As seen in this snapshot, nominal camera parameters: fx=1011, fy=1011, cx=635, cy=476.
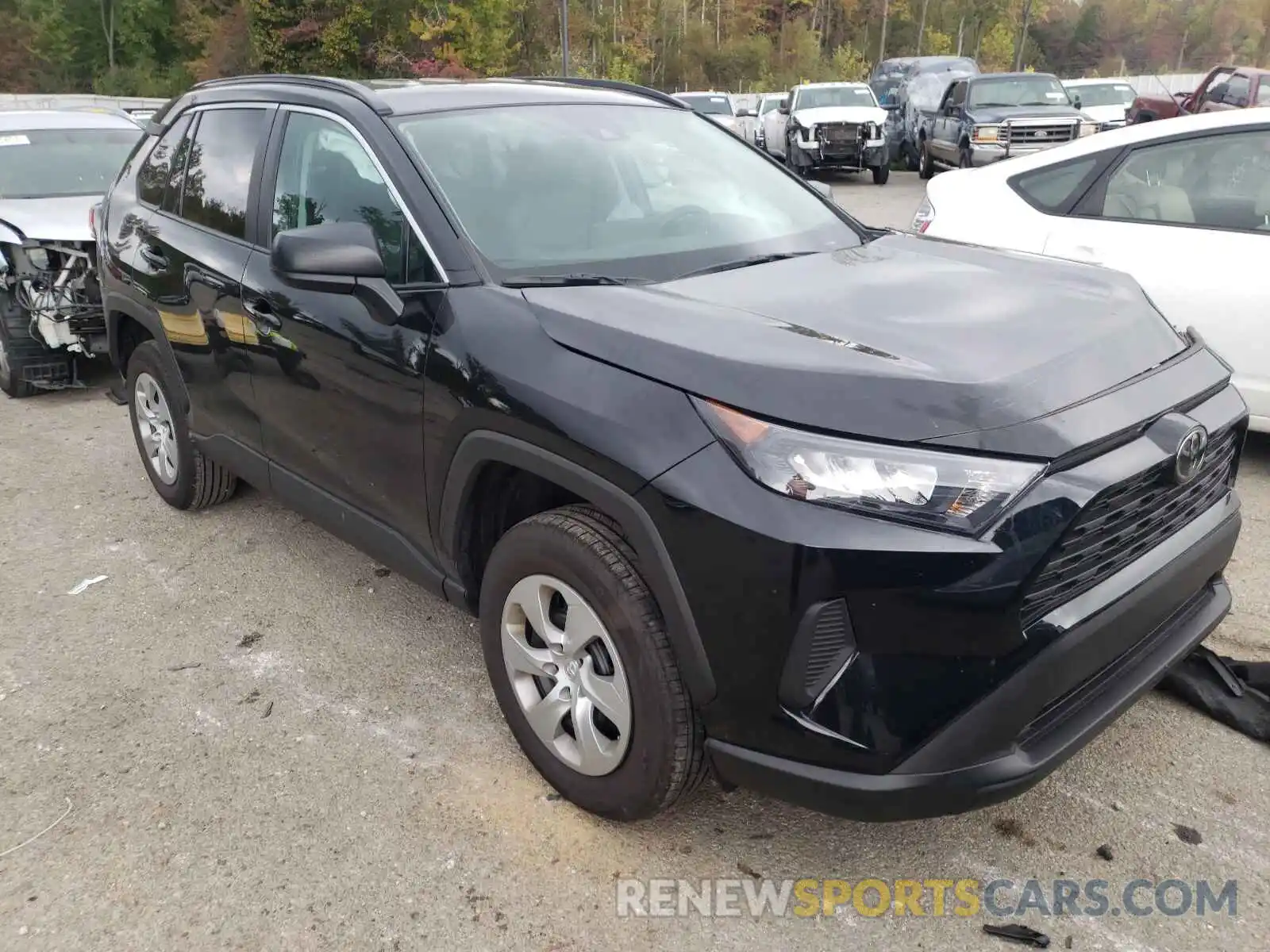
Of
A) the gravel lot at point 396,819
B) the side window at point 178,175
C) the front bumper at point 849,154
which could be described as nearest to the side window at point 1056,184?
the gravel lot at point 396,819

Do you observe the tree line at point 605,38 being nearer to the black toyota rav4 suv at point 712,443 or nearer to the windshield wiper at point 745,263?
the black toyota rav4 suv at point 712,443

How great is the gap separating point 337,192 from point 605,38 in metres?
52.1

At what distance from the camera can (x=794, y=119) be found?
18.1 m

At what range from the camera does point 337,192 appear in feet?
10.5

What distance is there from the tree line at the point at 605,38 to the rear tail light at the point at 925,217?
3289 cm

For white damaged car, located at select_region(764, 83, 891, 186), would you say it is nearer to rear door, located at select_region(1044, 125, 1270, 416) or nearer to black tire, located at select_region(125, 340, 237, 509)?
rear door, located at select_region(1044, 125, 1270, 416)

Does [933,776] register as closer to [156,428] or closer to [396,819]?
[396,819]

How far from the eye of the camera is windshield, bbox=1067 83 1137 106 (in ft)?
62.5

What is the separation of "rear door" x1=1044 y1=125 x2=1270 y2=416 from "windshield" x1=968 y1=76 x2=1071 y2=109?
13.0 metres

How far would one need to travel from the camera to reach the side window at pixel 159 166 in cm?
434

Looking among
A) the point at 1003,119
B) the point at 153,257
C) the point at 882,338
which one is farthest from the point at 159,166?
the point at 1003,119

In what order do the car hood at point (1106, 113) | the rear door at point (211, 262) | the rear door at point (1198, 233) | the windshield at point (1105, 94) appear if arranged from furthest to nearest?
the windshield at point (1105, 94) < the car hood at point (1106, 113) < the rear door at point (1198, 233) < the rear door at point (211, 262)

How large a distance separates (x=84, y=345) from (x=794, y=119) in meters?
14.4

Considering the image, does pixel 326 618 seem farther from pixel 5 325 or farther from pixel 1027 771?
pixel 5 325
